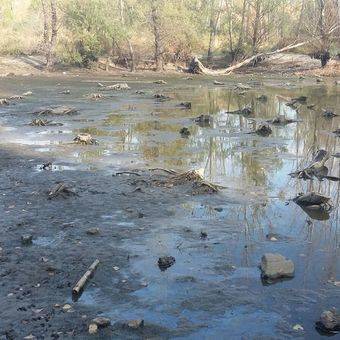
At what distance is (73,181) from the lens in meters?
9.03

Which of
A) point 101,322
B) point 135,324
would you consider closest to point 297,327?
point 135,324

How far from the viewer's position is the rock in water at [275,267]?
5348 mm

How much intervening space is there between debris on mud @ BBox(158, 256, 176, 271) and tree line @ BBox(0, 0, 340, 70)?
33.6 metres

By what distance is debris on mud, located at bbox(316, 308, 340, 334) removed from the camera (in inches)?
173

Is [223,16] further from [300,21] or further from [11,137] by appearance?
[11,137]

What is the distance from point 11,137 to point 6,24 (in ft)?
106

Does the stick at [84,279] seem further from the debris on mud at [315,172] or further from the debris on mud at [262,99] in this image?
the debris on mud at [262,99]

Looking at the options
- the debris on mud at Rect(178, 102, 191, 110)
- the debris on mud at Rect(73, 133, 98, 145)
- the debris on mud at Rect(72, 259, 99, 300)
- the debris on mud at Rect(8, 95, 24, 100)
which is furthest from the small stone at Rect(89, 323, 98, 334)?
the debris on mud at Rect(8, 95, 24, 100)

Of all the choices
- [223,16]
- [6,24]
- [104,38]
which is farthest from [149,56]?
[6,24]

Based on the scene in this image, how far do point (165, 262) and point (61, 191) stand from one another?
3.00 m

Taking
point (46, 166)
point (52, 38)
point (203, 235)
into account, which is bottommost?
point (203, 235)

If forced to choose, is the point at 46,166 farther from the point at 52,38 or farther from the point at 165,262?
the point at 52,38

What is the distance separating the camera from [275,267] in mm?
5406

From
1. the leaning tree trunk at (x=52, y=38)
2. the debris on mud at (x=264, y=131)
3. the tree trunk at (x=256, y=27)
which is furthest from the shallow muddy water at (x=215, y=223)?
the tree trunk at (x=256, y=27)
